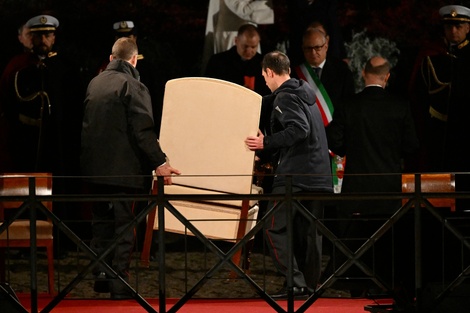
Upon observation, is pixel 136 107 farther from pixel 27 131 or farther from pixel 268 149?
pixel 27 131

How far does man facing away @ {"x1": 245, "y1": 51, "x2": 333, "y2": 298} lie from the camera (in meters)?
9.43

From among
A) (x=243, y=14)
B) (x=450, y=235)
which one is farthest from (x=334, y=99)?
(x=450, y=235)

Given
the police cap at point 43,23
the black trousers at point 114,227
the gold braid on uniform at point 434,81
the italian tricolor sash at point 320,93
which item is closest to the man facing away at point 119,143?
the black trousers at point 114,227

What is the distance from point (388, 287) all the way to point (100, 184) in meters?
2.21

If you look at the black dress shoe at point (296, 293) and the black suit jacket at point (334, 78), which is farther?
the black suit jacket at point (334, 78)

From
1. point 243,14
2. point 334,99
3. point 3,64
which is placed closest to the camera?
point 334,99

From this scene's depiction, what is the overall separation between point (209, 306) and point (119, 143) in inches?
46.5

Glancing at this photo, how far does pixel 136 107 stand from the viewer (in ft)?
31.2

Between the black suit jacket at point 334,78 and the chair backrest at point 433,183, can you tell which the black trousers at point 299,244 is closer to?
the chair backrest at point 433,183

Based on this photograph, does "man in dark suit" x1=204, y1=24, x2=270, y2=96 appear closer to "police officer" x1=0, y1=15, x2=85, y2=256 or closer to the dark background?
"police officer" x1=0, y1=15, x2=85, y2=256

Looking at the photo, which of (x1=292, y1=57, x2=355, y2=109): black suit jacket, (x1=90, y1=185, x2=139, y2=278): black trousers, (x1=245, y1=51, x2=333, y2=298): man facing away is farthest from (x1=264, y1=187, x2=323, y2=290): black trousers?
(x1=292, y1=57, x2=355, y2=109): black suit jacket

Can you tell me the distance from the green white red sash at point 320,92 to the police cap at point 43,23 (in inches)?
76.0

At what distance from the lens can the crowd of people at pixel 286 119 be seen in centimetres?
952

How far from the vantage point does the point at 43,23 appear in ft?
38.0
